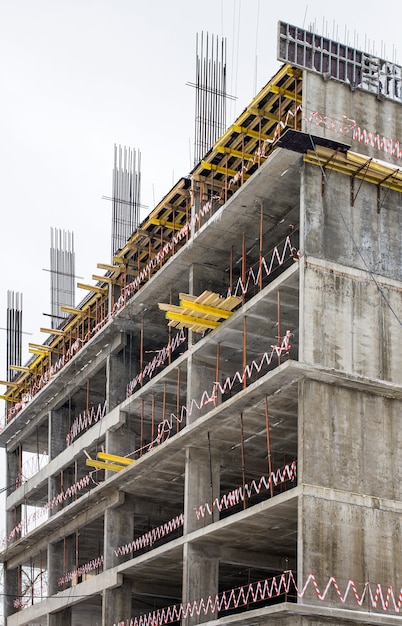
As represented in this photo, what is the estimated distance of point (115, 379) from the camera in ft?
140

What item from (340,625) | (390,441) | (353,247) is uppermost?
(353,247)

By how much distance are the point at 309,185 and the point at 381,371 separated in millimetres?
5311

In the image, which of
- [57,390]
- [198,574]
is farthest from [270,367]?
[57,390]

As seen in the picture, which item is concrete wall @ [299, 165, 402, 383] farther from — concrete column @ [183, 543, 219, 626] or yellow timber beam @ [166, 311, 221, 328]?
concrete column @ [183, 543, 219, 626]

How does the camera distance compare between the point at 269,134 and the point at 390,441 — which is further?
the point at 269,134

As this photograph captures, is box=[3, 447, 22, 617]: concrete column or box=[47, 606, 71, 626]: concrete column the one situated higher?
box=[3, 447, 22, 617]: concrete column

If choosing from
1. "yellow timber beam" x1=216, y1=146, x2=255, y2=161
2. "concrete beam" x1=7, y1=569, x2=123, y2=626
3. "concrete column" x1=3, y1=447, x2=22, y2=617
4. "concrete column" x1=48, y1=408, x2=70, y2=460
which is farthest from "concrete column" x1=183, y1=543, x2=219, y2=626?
"concrete column" x1=3, y1=447, x2=22, y2=617

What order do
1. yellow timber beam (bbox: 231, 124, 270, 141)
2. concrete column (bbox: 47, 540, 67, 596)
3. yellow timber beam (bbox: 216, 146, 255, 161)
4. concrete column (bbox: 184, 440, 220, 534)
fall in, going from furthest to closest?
concrete column (bbox: 47, 540, 67, 596), yellow timber beam (bbox: 216, 146, 255, 161), concrete column (bbox: 184, 440, 220, 534), yellow timber beam (bbox: 231, 124, 270, 141)

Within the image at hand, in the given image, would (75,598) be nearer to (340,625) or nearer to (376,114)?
(340,625)

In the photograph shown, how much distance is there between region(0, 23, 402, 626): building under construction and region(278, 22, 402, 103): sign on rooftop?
0.06 m

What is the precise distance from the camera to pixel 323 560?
28.2 m

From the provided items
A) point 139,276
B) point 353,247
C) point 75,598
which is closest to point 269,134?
point 353,247

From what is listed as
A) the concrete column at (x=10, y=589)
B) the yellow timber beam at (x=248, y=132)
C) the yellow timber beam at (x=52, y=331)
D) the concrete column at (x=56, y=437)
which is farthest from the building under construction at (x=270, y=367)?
the concrete column at (x=10, y=589)

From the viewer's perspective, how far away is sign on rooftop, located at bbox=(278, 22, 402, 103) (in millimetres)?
32438
